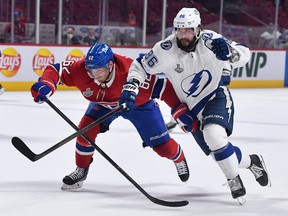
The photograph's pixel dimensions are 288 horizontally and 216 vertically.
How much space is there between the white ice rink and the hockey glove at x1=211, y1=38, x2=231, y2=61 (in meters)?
0.75

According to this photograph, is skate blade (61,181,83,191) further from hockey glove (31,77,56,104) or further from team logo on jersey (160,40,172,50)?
team logo on jersey (160,40,172,50)

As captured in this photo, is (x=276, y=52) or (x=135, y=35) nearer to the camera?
(x=135, y=35)

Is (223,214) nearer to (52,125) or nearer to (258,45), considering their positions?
(52,125)

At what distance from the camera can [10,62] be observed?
11.1m

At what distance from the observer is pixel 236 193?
385cm

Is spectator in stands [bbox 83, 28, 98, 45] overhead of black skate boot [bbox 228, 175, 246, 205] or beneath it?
beneath

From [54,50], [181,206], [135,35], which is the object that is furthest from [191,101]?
[135,35]

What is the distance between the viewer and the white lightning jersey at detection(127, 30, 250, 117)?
395 centimetres

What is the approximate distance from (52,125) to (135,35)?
574 cm

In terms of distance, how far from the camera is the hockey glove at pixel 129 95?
12.6ft

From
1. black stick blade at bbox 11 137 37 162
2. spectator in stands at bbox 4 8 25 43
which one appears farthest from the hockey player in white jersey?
spectator in stands at bbox 4 8 25 43

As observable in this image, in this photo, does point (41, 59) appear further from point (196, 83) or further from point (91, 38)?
point (196, 83)

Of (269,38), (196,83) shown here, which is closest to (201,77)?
(196,83)

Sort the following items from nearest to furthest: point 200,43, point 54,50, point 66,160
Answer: point 200,43 → point 66,160 → point 54,50
